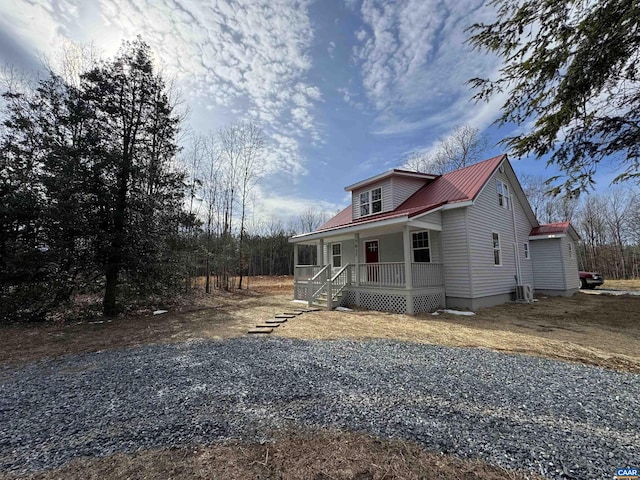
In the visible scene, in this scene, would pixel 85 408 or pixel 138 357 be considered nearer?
pixel 85 408

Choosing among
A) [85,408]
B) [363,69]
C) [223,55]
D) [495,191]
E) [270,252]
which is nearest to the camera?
[85,408]

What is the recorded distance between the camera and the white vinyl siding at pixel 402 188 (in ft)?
41.0

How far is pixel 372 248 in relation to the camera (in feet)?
44.5

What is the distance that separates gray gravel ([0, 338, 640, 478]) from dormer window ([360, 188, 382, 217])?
8.88 metres

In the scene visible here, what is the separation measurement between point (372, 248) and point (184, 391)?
36.0 feet

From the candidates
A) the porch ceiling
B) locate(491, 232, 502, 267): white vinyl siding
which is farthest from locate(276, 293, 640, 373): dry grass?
the porch ceiling

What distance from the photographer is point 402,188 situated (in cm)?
1284

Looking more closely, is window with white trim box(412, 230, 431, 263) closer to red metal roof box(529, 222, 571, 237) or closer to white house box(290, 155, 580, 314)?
white house box(290, 155, 580, 314)

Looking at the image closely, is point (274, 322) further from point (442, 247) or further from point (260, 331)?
point (442, 247)

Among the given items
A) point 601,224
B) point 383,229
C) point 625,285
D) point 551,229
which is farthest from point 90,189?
point 601,224

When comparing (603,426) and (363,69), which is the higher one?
(363,69)

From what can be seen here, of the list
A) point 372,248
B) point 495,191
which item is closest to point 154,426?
point 372,248

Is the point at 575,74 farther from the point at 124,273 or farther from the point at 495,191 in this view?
the point at 124,273

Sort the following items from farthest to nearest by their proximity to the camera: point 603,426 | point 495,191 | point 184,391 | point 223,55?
point 495,191 < point 223,55 < point 184,391 < point 603,426
